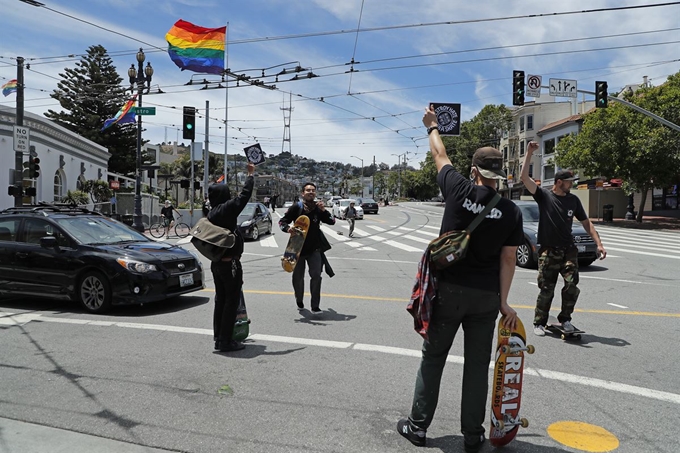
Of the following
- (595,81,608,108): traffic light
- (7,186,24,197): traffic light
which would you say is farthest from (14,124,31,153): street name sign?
(595,81,608,108): traffic light

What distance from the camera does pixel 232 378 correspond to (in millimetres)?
4578

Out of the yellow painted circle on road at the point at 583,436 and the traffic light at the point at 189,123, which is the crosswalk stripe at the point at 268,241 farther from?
the yellow painted circle on road at the point at 583,436

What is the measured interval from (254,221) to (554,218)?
15.6 m

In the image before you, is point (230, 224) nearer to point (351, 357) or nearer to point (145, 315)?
point (351, 357)

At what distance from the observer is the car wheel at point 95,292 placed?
23.2 feet

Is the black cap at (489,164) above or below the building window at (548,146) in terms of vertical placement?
below

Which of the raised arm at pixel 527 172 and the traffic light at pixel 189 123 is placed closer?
the raised arm at pixel 527 172

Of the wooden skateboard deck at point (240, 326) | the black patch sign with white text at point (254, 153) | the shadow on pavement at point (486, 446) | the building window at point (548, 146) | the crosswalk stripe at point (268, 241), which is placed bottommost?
the shadow on pavement at point (486, 446)

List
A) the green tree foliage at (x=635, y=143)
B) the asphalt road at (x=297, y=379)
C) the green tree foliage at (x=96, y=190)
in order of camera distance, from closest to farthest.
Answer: the asphalt road at (x=297, y=379) < the green tree foliage at (x=635, y=143) < the green tree foliage at (x=96, y=190)

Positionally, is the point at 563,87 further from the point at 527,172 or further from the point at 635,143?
the point at 527,172

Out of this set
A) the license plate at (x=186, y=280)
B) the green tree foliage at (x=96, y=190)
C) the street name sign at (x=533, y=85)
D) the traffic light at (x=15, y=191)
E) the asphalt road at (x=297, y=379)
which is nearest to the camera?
the asphalt road at (x=297, y=379)

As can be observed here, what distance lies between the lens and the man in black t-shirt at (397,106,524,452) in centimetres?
317

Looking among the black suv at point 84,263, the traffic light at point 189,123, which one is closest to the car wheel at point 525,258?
the black suv at point 84,263

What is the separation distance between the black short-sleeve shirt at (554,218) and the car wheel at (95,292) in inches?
225
